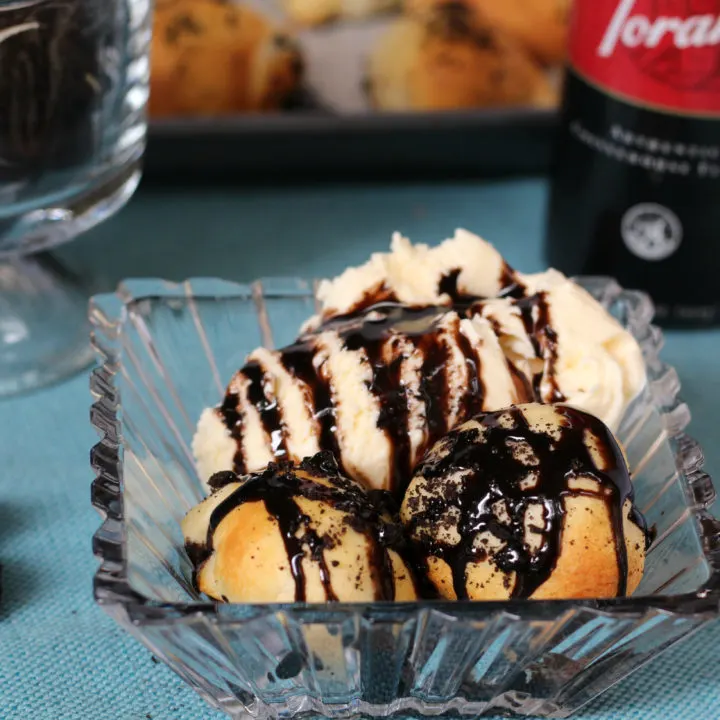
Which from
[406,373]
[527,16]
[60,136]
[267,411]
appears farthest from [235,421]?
[527,16]

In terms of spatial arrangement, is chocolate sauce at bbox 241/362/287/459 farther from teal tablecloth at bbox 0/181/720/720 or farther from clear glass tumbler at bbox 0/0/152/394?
clear glass tumbler at bbox 0/0/152/394

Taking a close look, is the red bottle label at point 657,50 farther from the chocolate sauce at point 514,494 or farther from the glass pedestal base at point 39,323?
the glass pedestal base at point 39,323

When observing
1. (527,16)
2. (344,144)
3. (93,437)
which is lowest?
(93,437)

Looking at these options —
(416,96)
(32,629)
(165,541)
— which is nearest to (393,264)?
(165,541)

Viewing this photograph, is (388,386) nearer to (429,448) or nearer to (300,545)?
(429,448)

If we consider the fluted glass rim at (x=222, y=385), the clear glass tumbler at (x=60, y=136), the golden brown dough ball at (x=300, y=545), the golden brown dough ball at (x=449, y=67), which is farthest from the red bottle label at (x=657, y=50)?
the golden brown dough ball at (x=300, y=545)

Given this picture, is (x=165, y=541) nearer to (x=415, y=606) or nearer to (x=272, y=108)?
(x=415, y=606)

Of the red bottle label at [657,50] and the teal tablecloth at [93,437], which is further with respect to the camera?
the red bottle label at [657,50]
